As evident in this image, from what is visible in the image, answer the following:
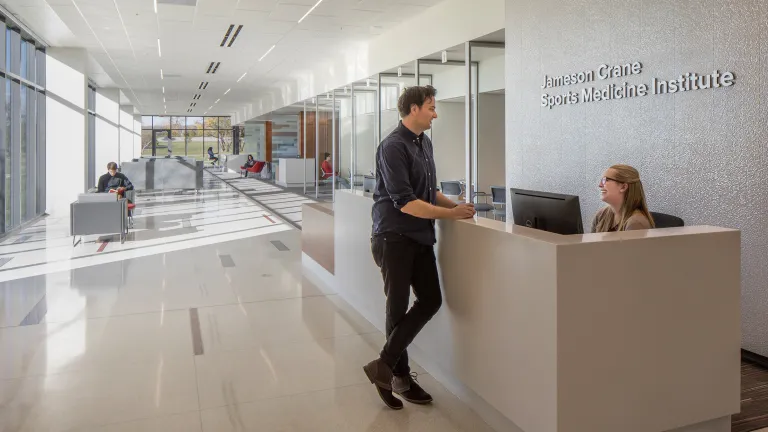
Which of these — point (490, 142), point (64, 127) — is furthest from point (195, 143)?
point (490, 142)

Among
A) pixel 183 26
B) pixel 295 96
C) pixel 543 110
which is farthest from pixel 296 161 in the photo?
pixel 543 110

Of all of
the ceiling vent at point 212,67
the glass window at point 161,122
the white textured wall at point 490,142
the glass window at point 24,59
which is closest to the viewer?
the glass window at point 24,59

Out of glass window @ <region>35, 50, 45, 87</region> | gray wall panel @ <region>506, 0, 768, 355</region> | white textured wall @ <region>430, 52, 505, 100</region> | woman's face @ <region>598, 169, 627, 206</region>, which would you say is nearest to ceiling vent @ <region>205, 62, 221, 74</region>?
glass window @ <region>35, 50, 45, 87</region>

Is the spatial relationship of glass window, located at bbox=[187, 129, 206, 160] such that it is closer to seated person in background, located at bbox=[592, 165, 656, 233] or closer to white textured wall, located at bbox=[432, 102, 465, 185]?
white textured wall, located at bbox=[432, 102, 465, 185]

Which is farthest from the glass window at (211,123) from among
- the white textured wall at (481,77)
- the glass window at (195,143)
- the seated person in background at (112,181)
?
the seated person in background at (112,181)

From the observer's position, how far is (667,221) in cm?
367

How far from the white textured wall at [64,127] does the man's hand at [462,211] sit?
490 inches

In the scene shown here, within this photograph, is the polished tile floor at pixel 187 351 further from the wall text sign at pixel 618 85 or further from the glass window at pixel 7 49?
the glass window at pixel 7 49

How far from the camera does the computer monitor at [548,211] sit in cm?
297

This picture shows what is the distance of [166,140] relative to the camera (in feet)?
152

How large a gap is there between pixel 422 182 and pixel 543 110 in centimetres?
335

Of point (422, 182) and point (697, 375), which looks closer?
point (697, 375)

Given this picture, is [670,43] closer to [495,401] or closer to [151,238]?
[495,401]

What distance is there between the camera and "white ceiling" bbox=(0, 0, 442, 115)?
9.45 m
